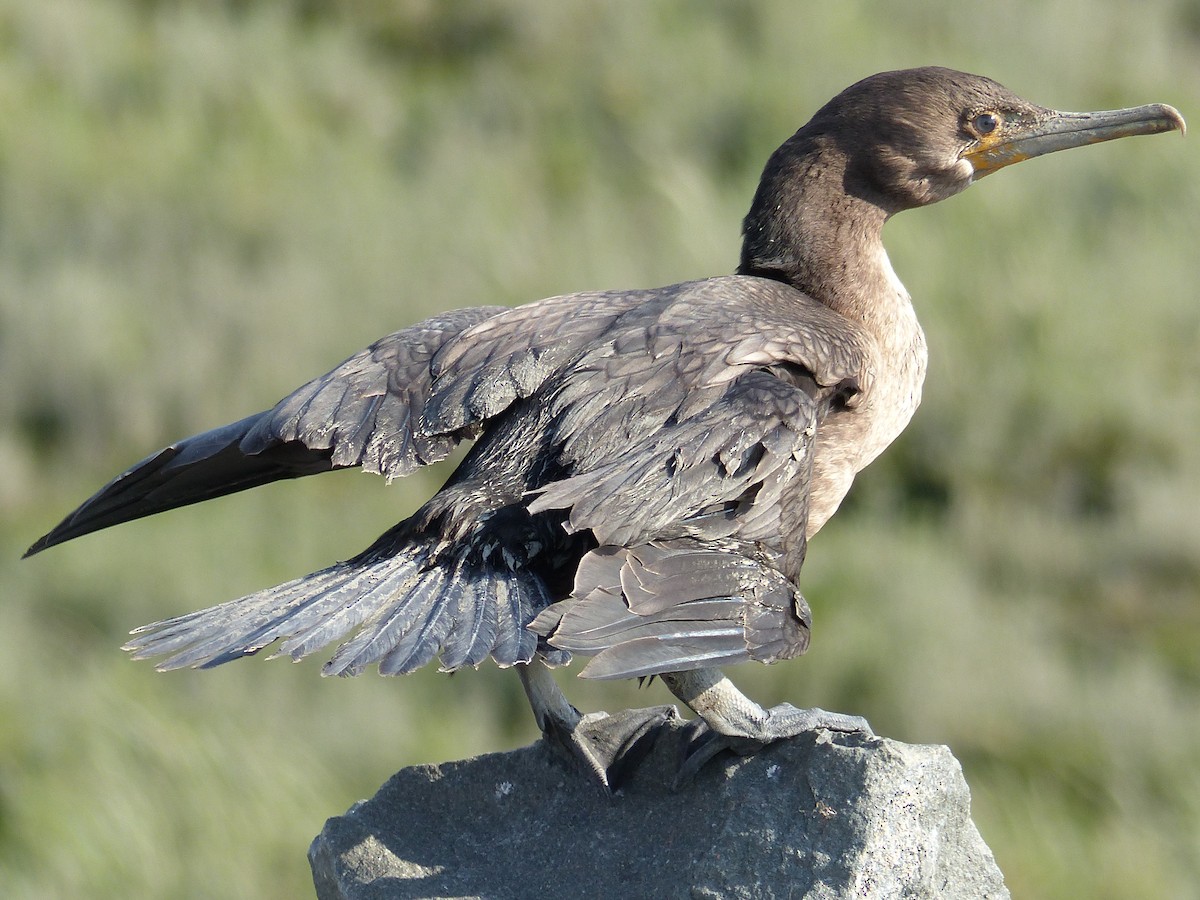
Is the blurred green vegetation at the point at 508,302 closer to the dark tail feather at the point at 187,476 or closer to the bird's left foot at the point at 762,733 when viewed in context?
the dark tail feather at the point at 187,476

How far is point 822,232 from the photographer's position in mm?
3748

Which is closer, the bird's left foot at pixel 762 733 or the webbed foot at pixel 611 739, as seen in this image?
the bird's left foot at pixel 762 733

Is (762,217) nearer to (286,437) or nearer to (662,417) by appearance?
(662,417)

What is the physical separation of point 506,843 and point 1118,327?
485cm

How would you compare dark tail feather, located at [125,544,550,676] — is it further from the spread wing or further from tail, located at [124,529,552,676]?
the spread wing

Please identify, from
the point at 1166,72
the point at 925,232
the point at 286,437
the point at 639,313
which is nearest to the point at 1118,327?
the point at 925,232

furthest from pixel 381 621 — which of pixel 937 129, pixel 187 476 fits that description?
pixel 937 129

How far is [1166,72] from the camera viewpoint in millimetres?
9031

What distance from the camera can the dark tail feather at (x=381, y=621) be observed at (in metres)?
2.79

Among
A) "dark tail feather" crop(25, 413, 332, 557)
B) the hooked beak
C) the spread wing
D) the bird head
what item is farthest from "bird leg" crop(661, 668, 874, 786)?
the hooked beak

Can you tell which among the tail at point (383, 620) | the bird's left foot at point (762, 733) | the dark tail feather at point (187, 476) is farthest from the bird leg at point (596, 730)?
the dark tail feather at point (187, 476)

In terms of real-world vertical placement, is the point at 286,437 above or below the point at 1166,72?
above

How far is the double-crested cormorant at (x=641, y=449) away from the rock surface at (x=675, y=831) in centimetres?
9

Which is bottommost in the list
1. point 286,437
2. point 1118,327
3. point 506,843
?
point 1118,327
